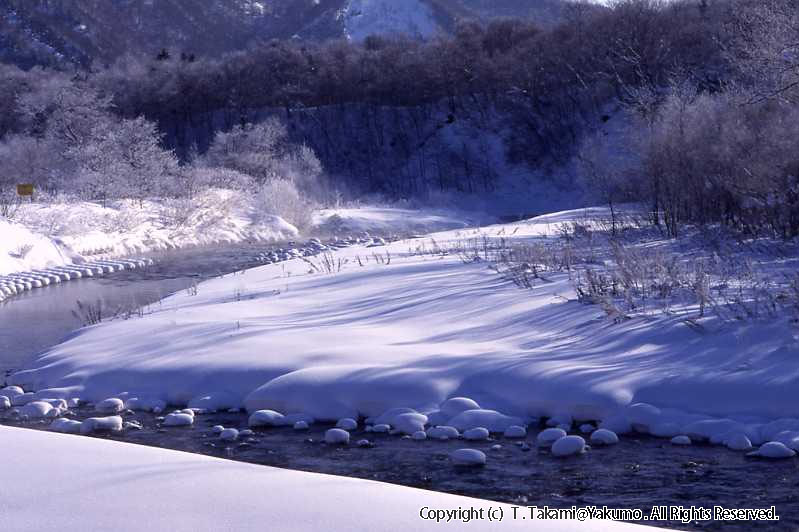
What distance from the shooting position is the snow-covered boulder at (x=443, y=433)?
7129mm

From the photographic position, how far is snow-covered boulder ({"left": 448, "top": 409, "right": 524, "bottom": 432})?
23.9 ft

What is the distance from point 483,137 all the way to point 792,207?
143ft

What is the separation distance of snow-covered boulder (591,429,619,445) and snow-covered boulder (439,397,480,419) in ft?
3.56

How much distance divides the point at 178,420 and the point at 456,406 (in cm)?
238

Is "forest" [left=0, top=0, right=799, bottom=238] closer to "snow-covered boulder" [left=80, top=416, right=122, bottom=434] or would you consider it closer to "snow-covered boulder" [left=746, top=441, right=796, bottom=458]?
"snow-covered boulder" [left=746, top=441, right=796, bottom=458]

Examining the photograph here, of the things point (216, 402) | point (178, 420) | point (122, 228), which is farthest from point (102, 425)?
point (122, 228)

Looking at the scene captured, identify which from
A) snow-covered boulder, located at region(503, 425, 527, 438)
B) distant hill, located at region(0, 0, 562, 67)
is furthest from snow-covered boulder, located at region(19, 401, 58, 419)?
distant hill, located at region(0, 0, 562, 67)

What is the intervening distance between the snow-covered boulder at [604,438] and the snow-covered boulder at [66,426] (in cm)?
420

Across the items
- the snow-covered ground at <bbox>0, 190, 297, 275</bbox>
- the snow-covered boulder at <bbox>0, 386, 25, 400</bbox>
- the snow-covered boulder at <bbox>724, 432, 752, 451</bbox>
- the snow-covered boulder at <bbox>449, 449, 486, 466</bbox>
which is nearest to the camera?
the snow-covered boulder at <bbox>449, 449, 486, 466</bbox>

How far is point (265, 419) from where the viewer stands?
7738 millimetres

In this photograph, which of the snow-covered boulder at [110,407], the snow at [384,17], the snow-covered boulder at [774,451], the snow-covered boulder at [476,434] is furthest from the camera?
the snow at [384,17]

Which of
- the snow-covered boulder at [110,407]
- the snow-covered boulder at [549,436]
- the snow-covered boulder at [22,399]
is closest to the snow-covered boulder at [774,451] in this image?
the snow-covered boulder at [549,436]

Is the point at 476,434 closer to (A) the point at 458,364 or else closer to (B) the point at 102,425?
(A) the point at 458,364

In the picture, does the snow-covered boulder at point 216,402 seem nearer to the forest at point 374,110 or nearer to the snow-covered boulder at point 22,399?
the snow-covered boulder at point 22,399
